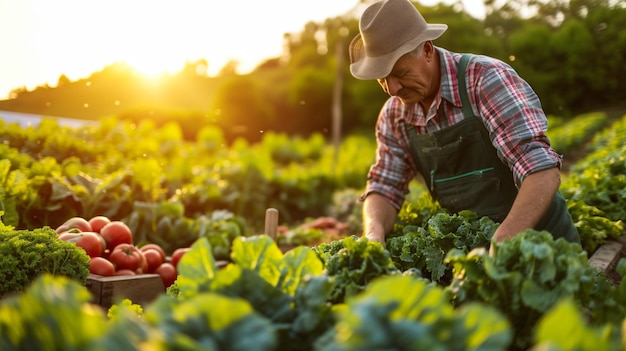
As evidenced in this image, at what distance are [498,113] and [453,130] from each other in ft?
1.43

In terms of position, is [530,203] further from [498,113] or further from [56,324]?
[56,324]

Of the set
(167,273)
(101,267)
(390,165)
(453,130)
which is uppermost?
(453,130)

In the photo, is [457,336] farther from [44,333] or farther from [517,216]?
[517,216]

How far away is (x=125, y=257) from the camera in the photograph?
442 centimetres

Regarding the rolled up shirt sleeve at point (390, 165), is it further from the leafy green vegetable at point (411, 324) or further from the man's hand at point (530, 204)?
the leafy green vegetable at point (411, 324)

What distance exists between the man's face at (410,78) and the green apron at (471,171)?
Result: 0.23 meters

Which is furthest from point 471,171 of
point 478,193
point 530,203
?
point 530,203

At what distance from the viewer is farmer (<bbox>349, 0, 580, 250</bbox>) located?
3323 millimetres

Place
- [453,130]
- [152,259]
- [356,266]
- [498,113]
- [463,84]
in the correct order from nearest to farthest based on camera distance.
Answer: [356,266], [498,113], [463,84], [453,130], [152,259]

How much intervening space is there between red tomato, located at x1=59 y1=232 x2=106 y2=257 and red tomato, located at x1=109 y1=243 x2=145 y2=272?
12 centimetres

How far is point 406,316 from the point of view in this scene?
4.67ft

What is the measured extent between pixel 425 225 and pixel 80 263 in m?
2.05

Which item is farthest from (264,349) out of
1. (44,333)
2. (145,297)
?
(145,297)

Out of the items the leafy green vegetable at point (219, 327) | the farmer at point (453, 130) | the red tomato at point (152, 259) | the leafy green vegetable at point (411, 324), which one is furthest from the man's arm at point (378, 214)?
the leafy green vegetable at point (219, 327)
